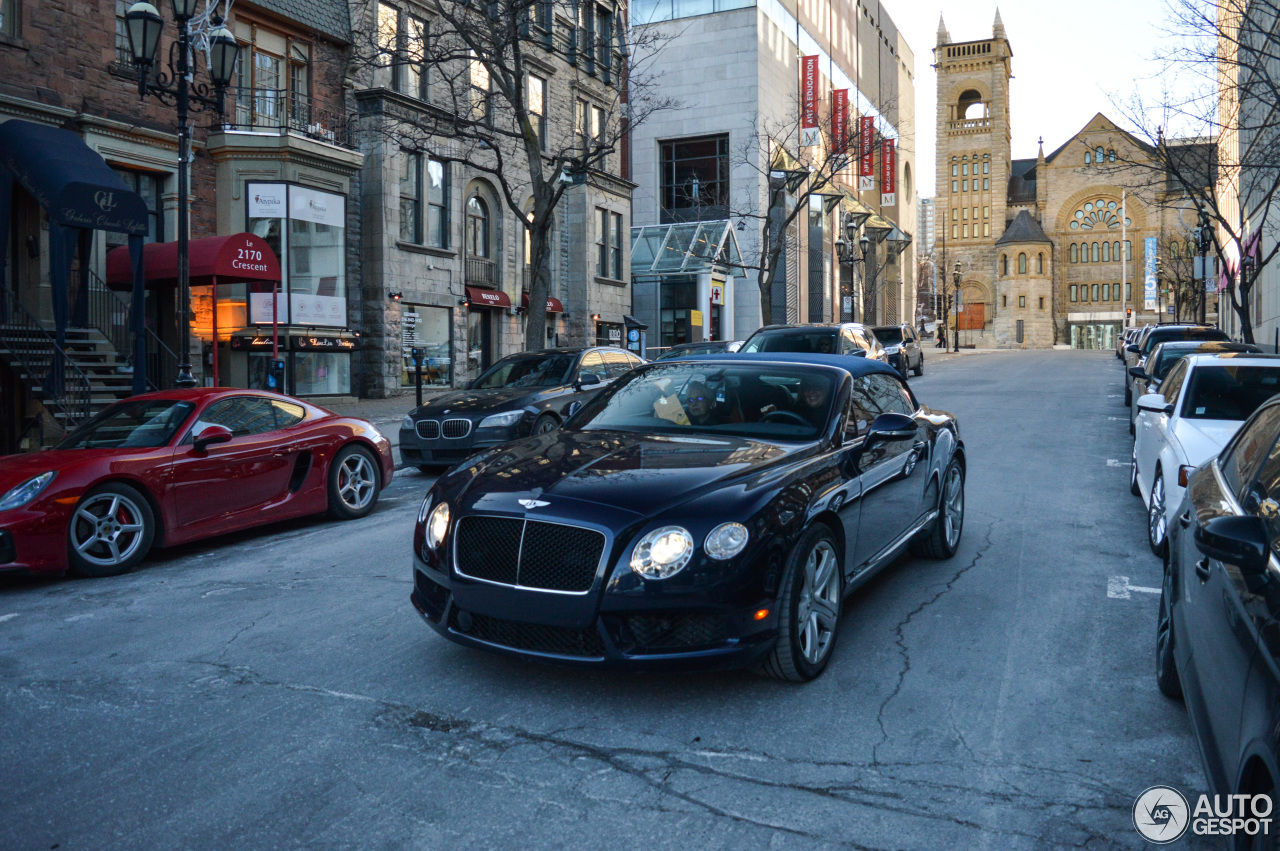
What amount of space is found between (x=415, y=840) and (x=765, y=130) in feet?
166

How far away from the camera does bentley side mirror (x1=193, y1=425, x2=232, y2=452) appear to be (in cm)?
779

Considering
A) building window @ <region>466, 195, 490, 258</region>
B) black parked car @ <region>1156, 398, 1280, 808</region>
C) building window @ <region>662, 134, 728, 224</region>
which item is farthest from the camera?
building window @ <region>662, 134, 728, 224</region>

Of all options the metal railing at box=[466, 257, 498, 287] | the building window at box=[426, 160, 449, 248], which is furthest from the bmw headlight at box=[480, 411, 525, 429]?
the metal railing at box=[466, 257, 498, 287]

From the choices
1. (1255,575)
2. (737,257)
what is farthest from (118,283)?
(737,257)

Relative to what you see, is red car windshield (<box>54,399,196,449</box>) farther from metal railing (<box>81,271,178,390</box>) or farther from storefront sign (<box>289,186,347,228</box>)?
storefront sign (<box>289,186,347,228</box>)

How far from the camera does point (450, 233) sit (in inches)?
1113

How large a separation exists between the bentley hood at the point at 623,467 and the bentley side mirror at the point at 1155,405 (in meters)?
3.79

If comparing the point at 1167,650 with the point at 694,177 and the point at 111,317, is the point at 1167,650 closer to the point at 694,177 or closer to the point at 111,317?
the point at 111,317

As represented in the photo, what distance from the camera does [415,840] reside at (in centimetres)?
317

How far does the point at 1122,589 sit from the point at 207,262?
15.5 metres

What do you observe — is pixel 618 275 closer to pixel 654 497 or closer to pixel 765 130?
pixel 765 130

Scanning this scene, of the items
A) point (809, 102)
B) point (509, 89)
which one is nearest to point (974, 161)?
point (809, 102)

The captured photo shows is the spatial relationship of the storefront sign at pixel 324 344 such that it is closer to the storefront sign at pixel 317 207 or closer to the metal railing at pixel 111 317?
the storefront sign at pixel 317 207

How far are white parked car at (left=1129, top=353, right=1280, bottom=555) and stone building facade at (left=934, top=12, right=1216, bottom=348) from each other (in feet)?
297
